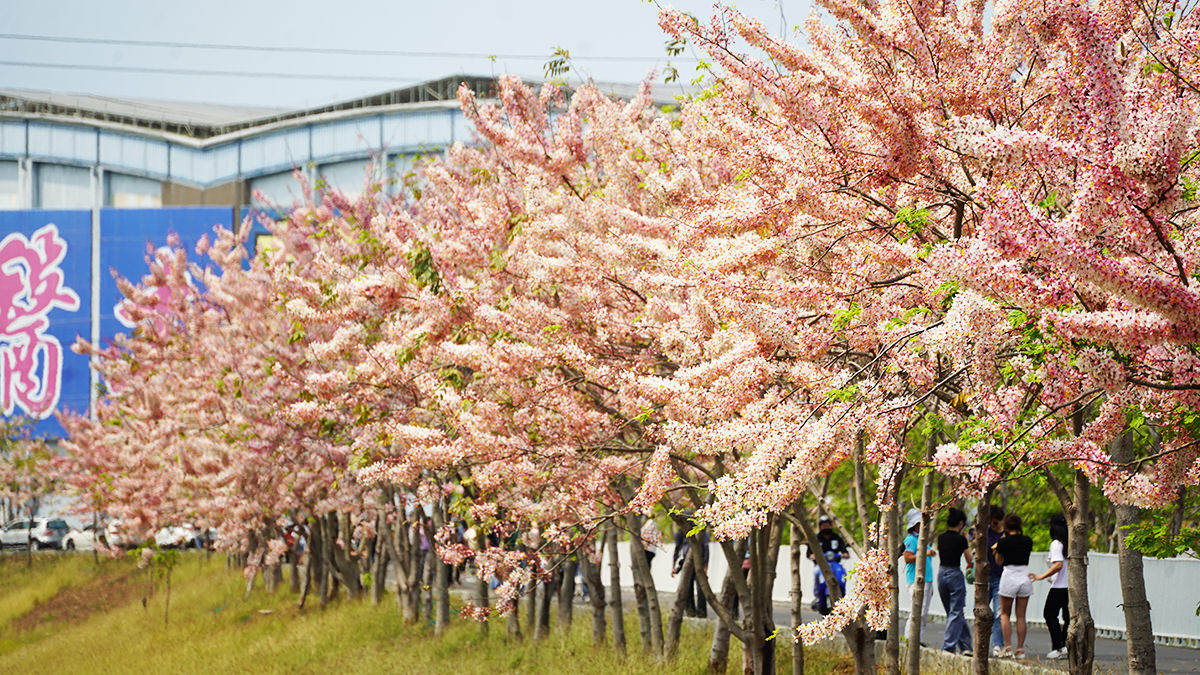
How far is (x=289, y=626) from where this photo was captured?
2395 centimetres

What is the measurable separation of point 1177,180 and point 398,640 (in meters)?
17.1

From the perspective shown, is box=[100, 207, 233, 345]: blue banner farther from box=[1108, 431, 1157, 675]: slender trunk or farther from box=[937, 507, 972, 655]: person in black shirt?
box=[1108, 431, 1157, 675]: slender trunk

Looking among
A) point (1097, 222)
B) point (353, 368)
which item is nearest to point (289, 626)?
point (353, 368)

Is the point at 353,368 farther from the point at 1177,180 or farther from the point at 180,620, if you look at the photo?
the point at 180,620

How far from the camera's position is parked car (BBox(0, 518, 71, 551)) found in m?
56.8

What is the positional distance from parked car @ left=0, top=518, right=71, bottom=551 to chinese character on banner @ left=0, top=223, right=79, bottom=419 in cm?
481

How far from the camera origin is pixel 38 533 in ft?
189

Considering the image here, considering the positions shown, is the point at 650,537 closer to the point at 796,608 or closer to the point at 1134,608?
the point at 796,608

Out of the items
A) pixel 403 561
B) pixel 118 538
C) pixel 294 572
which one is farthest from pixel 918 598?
pixel 118 538

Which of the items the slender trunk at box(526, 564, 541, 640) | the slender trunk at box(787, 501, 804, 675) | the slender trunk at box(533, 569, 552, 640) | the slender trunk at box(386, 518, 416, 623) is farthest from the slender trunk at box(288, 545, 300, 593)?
the slender trunk at box(787, 501, 804, 675)

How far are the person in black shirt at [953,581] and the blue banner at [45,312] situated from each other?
50.8 metres

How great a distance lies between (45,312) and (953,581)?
2086 inches

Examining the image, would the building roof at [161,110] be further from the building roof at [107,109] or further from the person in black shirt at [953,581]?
the person in black shirt at [953,581]

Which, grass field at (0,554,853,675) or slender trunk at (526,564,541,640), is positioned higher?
slender trunk at (526,564,541,640)
